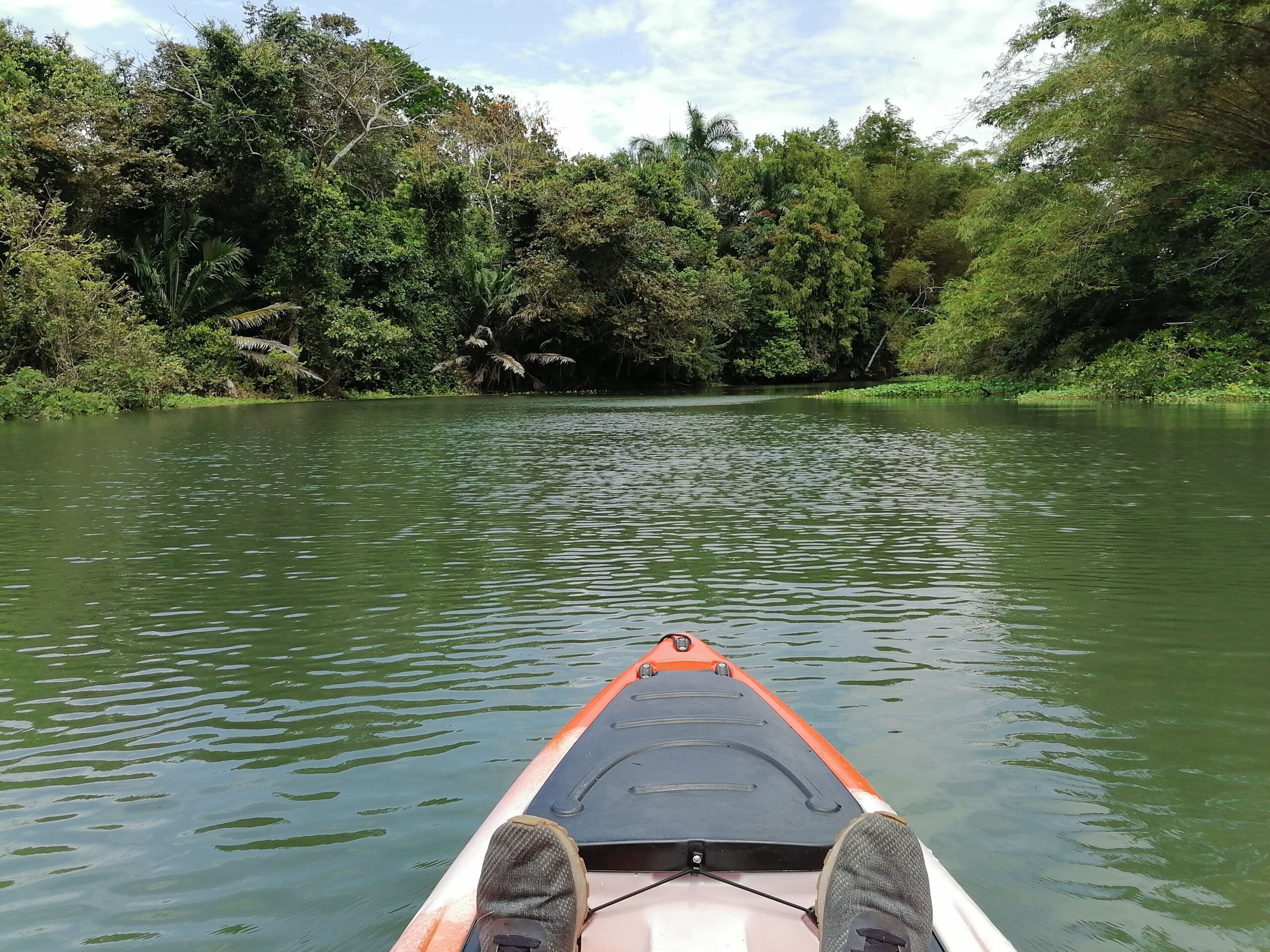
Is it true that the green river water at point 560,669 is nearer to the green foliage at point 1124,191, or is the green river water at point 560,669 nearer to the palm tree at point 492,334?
the green foliage at point 1124,191

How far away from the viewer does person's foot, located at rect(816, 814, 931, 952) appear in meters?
1.89

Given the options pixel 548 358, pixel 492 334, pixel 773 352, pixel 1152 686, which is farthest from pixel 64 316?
A: pixel 773 352

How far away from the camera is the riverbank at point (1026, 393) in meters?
22.2

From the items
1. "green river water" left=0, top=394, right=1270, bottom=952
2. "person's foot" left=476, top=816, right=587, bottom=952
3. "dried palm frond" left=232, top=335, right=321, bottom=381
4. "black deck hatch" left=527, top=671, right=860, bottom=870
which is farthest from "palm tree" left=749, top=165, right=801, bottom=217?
"person's foot" left=476, top=816, right=587, bottom=952

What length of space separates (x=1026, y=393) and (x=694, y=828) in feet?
91.1

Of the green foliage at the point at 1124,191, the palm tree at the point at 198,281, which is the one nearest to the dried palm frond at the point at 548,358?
the palm tree at the point at 198,281

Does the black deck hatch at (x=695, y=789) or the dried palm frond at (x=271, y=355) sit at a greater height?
the dried palm frond at (x=271, y=355)

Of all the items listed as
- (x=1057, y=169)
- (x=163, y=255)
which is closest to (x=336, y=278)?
(x=163, y=255)

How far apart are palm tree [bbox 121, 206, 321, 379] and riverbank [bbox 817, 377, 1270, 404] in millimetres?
17747

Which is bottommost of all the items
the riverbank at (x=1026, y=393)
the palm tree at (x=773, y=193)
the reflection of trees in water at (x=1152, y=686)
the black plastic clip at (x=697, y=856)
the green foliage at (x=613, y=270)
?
the reflection of trees in water at (x=1152, y=686)

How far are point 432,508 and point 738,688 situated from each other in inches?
269

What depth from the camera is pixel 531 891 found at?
1984 millimetres

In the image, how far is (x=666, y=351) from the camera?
38688mm

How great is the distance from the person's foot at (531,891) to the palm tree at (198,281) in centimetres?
2848
